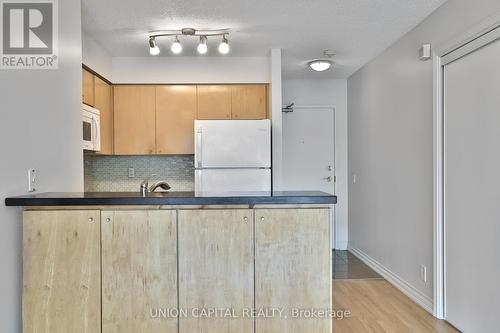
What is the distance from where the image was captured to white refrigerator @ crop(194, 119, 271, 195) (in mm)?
3707

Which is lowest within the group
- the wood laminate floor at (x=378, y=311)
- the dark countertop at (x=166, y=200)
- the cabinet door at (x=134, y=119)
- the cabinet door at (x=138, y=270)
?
the wood laminate floor at (x=378, y=311)

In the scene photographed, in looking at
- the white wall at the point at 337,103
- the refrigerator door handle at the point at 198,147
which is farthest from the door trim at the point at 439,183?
the white wall at the point at 337,103

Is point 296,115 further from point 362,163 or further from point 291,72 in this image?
point 362,163

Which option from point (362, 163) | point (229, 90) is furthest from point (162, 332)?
point (362, 163)

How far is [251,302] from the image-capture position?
195 centimetres

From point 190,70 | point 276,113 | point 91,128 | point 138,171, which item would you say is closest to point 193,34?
point 190,70

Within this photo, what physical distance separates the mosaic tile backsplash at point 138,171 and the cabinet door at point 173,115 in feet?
1.13

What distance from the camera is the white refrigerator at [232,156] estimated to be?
3.71m

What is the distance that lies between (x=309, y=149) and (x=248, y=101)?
4.92 feet

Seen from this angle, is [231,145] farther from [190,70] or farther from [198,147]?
[190,70]

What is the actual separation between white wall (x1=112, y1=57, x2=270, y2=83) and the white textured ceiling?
0.15m

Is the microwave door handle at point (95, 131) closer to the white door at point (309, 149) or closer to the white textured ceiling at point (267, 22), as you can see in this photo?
the white textured ceiling at point (267, 22)

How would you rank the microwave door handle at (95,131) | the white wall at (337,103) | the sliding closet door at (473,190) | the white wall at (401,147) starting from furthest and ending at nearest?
the white wall at (337,103)
the microwave door handle at (95,131)
the white wall at (401,147)
the sliding closet door at (473,190)

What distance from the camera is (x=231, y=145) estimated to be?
3.73m
